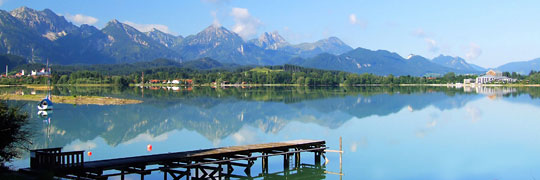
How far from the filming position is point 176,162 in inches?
750

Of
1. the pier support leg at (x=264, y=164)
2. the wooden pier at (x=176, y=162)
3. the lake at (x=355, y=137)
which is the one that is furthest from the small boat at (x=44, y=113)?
the pier support leg at (x=264, y=164)

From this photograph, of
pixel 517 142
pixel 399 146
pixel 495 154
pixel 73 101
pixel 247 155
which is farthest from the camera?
pixel 73 101

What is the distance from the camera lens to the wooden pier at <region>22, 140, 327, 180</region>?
1600cm

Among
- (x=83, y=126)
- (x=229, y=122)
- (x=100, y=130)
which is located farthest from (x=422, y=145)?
(x=83, y=126)

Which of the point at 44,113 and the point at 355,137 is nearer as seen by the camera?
the point at 355,137

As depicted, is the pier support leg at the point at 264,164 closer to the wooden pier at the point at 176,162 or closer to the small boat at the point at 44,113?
the wooden pier at the point at 176,162

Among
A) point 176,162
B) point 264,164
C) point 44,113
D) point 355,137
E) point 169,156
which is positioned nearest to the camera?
point 169,156

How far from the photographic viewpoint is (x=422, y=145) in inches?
1161

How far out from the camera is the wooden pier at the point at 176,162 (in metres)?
16.0

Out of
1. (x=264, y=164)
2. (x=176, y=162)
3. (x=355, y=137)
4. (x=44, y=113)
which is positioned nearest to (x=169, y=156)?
(x=176, y=162)

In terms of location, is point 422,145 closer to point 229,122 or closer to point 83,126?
point 229,122

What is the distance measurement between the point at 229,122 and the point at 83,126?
43.4 feet

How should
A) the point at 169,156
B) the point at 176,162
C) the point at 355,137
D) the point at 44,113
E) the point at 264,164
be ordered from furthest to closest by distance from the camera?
the point at 44,113 < the point at 355,137 < the point at 264,164 < the point at 176,162 < the point at 169,156

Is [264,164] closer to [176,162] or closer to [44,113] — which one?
[176,162]
